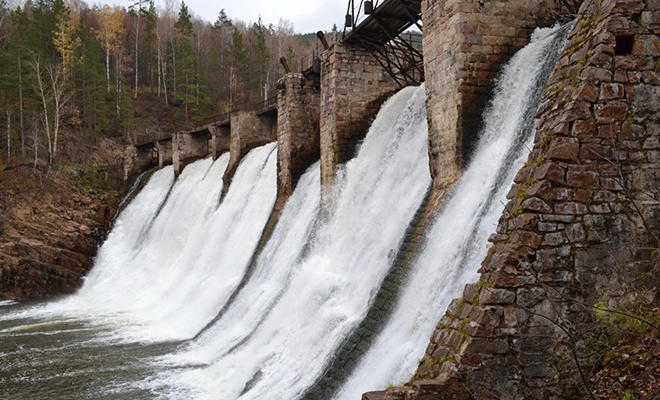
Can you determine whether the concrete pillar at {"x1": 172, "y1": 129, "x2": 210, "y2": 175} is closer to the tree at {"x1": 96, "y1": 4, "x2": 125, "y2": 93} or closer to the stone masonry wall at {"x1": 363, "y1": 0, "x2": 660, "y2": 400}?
the tree at {"x1": 96, "y1": 4, "x2": 125, "y2": 93}

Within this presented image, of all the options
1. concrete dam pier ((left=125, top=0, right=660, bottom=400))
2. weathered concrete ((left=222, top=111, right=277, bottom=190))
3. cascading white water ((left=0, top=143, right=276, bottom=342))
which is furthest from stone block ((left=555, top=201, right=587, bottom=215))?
weathered concrete ((left=222, top=111, right=277, bottom=190))

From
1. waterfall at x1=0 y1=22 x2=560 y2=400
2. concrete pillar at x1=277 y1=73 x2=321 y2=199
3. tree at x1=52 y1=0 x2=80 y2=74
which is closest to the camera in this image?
waterfall at x1=0 y1=22 x2=560 y2=400

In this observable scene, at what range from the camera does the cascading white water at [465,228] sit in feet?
23.0

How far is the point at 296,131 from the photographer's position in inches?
671

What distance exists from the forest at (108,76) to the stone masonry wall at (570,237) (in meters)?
28.1

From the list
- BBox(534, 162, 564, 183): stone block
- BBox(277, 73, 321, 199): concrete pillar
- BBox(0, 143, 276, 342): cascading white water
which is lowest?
BBox(0, 143, 276, 342): cascading white water

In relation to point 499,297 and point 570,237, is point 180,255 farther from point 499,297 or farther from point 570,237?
point 570,237

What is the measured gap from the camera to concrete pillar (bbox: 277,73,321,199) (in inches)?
663

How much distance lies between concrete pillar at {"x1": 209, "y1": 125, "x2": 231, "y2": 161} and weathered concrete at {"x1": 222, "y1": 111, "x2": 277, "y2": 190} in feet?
8.65

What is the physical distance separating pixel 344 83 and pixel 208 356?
7555mm

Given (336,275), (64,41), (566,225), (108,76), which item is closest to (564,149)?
(566,225)

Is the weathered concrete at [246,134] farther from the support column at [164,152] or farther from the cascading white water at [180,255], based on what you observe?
the support column at [164,152]

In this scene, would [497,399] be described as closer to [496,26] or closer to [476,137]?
[476,137]

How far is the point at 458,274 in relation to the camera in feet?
23.1
